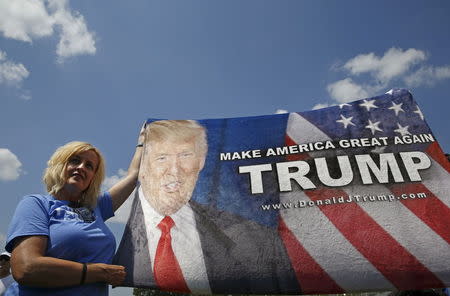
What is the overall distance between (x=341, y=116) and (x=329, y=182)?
84 centimetres

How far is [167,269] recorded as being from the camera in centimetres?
239

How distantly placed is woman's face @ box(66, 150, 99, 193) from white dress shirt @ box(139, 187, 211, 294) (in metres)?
0.59

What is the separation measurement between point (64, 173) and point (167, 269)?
113cm

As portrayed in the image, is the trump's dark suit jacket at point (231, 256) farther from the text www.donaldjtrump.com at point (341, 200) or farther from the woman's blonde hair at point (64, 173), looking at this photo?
the woman's blonde hair at point (64, 173)

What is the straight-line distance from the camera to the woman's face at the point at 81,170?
92.4 inches

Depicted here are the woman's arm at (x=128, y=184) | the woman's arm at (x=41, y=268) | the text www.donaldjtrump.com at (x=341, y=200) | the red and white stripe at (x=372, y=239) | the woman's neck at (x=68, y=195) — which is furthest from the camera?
the woman's arm at (x=128, y=184)

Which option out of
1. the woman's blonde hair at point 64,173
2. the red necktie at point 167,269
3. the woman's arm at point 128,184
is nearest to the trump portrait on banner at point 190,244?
the red necktie at point 167,269

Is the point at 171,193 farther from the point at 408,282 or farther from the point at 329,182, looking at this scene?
the point at 408,282

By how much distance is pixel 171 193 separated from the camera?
2.82 meters

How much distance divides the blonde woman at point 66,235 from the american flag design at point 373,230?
1.45m

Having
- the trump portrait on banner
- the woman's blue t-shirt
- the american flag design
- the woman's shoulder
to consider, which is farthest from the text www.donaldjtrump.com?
the woman's shoulder

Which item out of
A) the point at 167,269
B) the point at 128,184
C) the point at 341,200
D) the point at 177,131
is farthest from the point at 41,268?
the point at 341,200

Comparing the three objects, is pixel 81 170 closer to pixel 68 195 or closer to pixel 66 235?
pixel 68 195

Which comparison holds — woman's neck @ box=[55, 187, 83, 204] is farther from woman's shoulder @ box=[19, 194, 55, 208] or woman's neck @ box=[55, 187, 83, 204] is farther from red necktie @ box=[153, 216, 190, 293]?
red necktie @ box=[153, 216, 190, 293]
